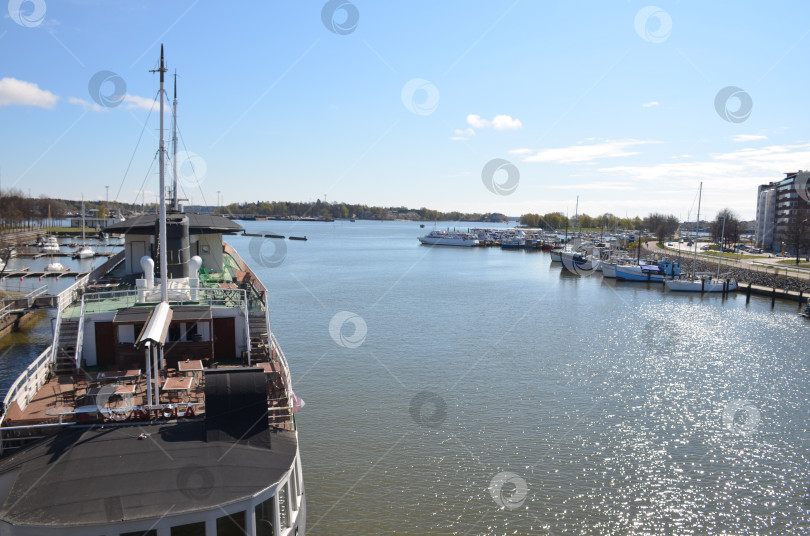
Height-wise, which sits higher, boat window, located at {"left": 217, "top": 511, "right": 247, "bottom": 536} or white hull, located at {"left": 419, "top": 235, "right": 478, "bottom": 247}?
white hull, located at {"left": 419, "top": 235, "right": 478, "bottom": 247}

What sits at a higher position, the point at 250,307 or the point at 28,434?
the point at 250,307

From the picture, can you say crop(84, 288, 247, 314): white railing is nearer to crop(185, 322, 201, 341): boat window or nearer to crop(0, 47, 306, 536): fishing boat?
crop(0, 47, 306, 536): fishing boat

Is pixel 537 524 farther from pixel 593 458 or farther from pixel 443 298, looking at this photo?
pixel 443 298

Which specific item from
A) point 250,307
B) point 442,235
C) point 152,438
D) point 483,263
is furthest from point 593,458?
point 442,235

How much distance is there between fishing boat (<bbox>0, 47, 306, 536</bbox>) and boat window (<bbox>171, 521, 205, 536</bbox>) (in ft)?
0.10

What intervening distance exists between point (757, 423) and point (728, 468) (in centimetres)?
531

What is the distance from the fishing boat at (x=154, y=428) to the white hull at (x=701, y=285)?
59872 mm

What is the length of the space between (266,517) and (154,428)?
121 inches

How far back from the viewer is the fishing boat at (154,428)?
856cm

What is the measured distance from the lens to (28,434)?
1067 centimetres

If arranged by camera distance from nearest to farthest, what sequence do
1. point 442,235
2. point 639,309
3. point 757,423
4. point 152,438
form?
point 152,438, point 757,423, point 639,309, point 442,235

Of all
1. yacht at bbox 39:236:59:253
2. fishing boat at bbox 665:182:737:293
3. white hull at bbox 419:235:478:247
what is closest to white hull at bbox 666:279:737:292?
fishing boat at bbox 665:182:737:293

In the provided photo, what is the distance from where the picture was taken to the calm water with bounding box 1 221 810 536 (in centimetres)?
1498

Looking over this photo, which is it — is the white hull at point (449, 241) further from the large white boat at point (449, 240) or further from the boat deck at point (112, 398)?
the boat deck at point (112, 398)
